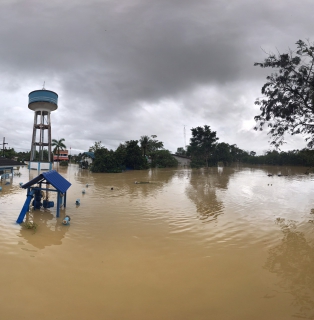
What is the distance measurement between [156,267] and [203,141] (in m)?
59.6

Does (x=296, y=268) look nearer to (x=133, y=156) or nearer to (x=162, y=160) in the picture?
(x=133, y=156)

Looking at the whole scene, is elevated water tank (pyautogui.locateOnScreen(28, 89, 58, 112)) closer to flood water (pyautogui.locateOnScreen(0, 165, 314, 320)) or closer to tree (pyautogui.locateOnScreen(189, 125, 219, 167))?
flood water (pyautogui.locateOnScreen(0, 165, 314, 320))

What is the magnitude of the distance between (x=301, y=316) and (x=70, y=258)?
580 cm

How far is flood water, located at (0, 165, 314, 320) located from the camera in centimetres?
409

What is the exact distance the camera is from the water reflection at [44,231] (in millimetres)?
6963

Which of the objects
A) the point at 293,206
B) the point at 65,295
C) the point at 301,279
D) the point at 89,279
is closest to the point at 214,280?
the point at 301,279

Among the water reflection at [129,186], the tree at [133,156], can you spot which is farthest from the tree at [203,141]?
the water reflection at [129,186]

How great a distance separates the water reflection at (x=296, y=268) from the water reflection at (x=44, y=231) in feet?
22.8

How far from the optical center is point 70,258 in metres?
5.92

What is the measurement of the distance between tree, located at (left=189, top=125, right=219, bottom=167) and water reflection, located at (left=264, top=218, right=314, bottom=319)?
5522 centimetres

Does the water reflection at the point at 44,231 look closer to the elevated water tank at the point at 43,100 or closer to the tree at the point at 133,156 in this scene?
the elevated water tank at the point at 43,100

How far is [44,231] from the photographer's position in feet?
26.1

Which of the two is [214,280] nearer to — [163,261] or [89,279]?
[163,261]

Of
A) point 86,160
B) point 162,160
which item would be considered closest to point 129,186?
point 86,160
